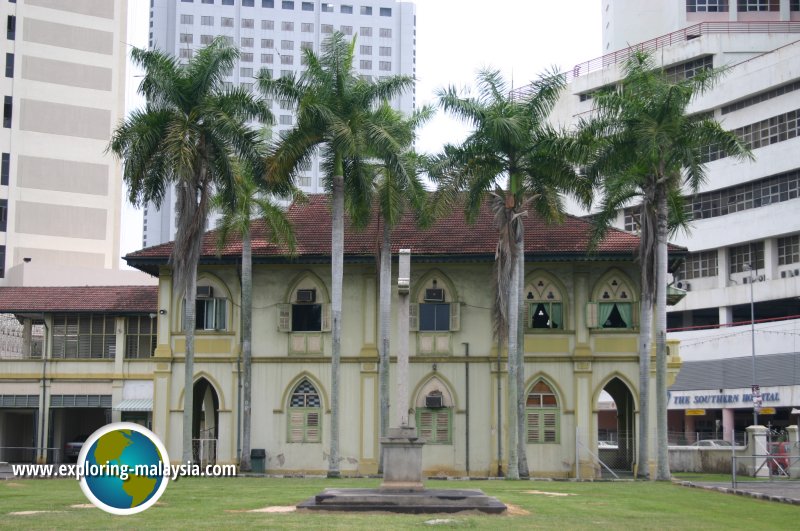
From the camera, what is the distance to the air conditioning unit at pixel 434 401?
42469 millimetres

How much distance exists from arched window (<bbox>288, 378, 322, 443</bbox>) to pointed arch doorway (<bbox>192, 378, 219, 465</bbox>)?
3.06 m

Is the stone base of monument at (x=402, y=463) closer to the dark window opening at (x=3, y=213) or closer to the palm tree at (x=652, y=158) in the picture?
the palm tree at (x=652, y=158)

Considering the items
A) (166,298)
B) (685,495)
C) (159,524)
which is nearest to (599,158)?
(685,495)

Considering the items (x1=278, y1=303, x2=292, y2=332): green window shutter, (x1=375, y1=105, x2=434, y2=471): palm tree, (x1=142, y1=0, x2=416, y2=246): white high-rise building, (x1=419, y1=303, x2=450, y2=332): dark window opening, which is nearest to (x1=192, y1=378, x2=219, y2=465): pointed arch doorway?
(x1=278, y1=303, x2=292, y2=332): green window shutter

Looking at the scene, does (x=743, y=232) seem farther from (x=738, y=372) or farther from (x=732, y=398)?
(x=732, y=398)

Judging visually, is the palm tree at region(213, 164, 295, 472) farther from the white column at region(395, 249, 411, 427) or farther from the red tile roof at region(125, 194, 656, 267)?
the white column at region(395, 249, 411, 427)

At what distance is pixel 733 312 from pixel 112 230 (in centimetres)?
4057

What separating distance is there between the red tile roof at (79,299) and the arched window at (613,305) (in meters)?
19.3

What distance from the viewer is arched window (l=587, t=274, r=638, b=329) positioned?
42.1m

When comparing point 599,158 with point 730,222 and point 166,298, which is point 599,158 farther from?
point 730,222

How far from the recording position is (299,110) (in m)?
38.4

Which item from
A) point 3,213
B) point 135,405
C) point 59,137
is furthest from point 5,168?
point 135,405

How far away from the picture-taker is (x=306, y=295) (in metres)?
43.6

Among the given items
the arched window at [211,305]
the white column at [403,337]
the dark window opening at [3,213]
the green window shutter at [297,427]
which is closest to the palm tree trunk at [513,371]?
the green window shutter at [297,427]
